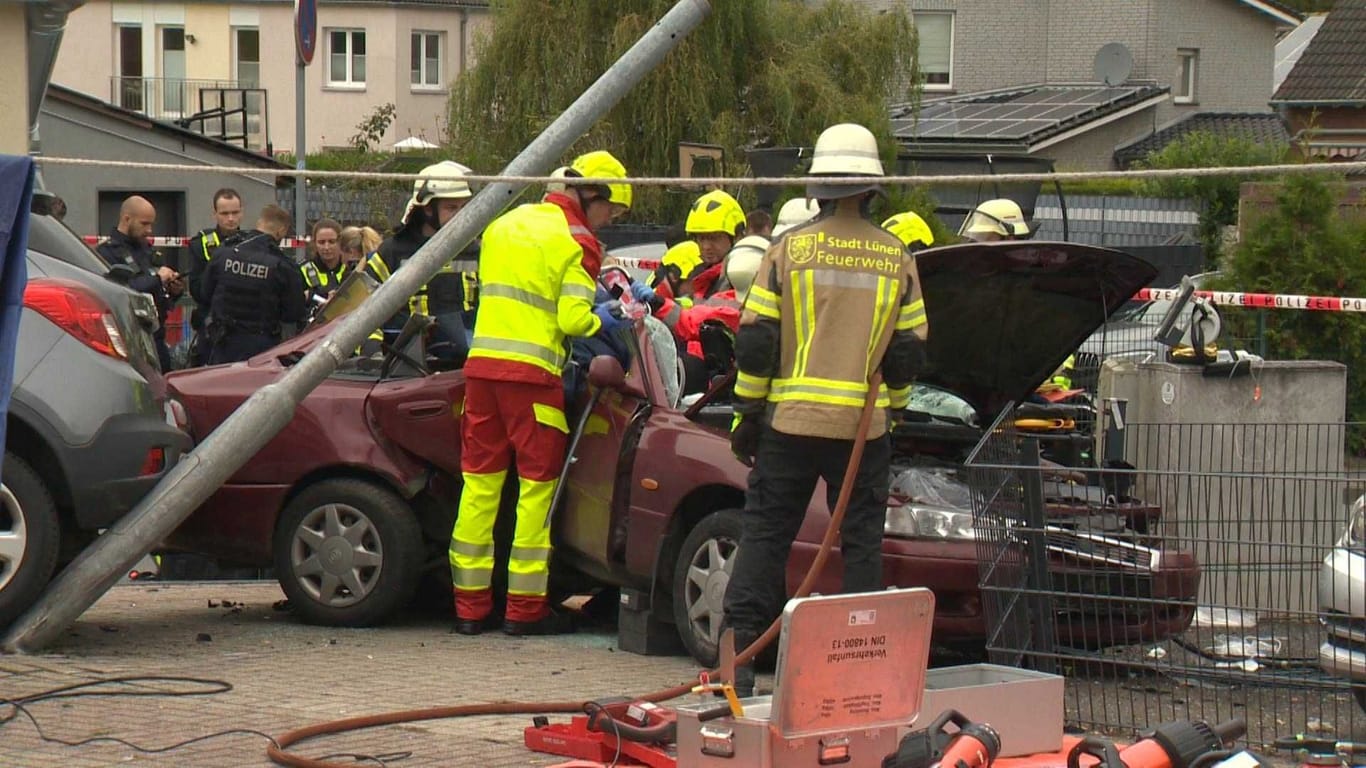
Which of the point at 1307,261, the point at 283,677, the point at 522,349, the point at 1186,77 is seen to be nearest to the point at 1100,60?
the point at 1186,77

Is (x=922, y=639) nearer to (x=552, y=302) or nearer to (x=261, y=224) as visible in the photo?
(x=552, y=302)

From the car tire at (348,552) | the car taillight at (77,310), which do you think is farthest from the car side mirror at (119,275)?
the car tire at (348,552)

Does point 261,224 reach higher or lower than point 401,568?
higher

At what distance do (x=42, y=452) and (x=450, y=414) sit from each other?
1.77 m

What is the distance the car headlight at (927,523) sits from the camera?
7102 mm

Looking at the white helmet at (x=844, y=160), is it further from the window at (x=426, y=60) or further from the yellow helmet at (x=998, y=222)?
the window at (x=426, y=60)

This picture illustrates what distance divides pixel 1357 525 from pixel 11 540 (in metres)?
5.07

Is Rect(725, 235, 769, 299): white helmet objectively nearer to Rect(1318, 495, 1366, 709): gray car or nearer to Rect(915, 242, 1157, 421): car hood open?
Rect(915, 242, 1157, 421): car hood open

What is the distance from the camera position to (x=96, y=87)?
166 ft

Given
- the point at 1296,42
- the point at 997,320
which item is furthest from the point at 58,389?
the point at 1296,42

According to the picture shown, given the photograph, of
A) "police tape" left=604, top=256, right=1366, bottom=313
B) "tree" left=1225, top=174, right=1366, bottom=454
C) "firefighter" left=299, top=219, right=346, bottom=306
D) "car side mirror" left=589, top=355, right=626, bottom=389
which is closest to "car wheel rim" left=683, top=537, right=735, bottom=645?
"car side mirror" left=589, top=355, right=626, bottom=389

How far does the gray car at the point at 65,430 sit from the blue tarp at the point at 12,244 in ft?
4.68

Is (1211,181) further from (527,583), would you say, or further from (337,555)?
(337,555)

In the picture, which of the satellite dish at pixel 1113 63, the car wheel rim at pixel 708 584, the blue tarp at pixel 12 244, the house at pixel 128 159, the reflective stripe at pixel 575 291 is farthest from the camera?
the satellite dish at pixel 1113 63
